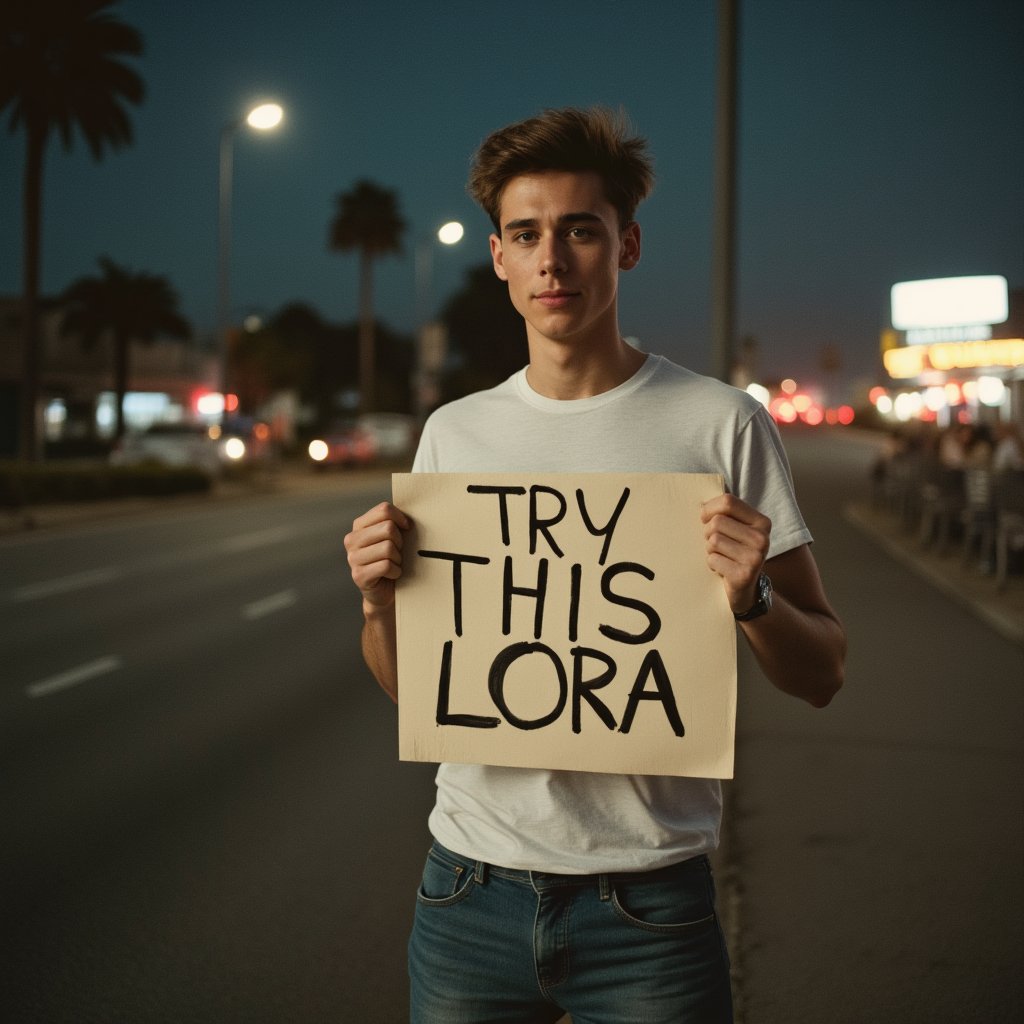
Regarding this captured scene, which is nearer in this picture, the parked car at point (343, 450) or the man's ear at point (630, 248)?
the man's ear at point (630, 248)

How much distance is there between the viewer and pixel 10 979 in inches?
164

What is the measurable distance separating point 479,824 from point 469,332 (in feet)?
298

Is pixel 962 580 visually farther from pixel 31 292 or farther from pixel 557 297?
pixel 31 292

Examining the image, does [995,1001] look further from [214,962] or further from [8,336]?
[8,336]

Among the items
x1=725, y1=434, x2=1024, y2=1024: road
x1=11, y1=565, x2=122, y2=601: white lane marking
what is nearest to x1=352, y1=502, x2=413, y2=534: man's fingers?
x1=725, y1=434, x2=1024, y2=1024: road

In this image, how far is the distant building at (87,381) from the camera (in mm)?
55719

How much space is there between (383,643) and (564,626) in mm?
348

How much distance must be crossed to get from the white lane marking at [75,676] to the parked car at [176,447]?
22999 mm

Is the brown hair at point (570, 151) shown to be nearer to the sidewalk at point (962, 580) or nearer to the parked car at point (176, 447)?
the sidewalk at point (962, 580)

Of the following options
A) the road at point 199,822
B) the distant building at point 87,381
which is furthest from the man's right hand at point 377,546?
the distant building at point 87,381

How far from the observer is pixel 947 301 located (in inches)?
1893

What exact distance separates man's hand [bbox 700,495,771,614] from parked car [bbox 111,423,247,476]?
31443 millimetres

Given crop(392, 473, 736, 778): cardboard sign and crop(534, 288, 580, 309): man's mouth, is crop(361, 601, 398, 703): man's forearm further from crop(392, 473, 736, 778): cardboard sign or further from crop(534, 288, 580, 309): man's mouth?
crop(534, 288, 580, 309): man's mouth

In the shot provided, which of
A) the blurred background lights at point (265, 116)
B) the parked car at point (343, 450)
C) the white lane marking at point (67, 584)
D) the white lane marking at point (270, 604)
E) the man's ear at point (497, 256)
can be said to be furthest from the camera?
the parked car at point (343, 450)
